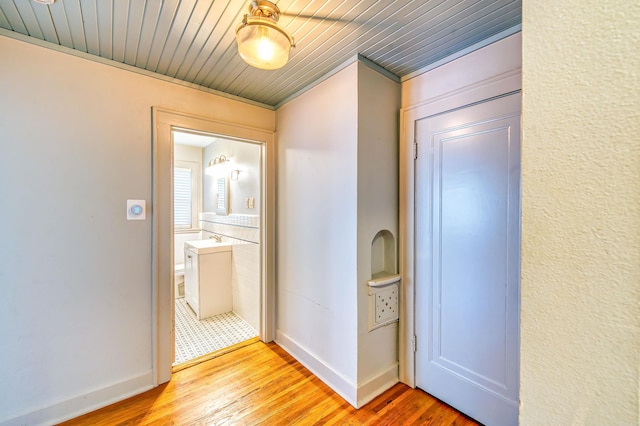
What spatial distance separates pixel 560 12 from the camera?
1.26 ft

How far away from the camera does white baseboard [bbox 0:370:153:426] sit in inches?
59.4

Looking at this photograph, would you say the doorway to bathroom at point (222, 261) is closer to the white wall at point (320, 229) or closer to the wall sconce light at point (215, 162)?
the wall sconce light at point (215, 162)

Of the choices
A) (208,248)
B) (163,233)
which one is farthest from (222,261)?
(163,233)

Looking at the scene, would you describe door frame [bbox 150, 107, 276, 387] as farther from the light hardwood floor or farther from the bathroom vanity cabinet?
the bathroom vanity cabinet

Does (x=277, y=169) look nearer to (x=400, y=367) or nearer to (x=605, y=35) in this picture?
(x=400, y=367)

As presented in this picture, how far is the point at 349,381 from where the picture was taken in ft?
5.80

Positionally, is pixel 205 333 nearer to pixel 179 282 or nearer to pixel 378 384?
pixel 179 282

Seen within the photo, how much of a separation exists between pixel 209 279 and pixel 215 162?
5.53 feet

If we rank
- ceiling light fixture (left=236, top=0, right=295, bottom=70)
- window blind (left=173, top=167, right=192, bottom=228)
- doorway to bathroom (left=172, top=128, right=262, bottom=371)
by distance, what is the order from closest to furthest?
1. ceiling light fixture (left=236, top=0, right=295, bottom=70)
2. doorway to bathroom (left=172, top=128, right=262, bottom=371)
3. window blind (left=173, top=167, right=192, bottom=228)

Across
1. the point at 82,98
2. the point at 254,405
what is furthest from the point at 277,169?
the point at 254,405

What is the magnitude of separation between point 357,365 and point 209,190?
337cm

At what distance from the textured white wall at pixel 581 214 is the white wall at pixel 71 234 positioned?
7.17 feet

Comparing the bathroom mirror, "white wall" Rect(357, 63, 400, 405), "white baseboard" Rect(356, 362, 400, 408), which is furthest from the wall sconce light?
"white baseboard" Rect(356, 362, 400, 408)

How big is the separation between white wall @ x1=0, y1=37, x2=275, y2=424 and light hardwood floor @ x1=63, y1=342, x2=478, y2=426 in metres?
0.20
